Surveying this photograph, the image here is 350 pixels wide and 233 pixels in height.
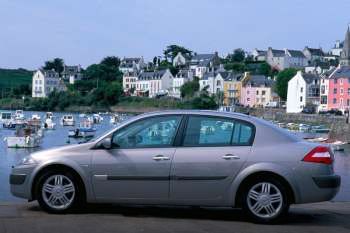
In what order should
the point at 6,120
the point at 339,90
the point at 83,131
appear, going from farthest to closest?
1. the point at 339,90
2. the point at 6,120
3. the point at 83,131

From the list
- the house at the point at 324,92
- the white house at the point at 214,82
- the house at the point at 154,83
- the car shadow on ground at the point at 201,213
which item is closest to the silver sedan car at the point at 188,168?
the car shadow on ground at the point at 201,213

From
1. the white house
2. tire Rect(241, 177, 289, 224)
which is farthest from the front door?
the white house

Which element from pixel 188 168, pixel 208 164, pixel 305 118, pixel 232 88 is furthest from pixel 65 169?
pixel 232 88

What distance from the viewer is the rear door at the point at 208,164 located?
916 centimetres

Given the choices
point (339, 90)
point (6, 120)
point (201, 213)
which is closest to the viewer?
point (201, 213)

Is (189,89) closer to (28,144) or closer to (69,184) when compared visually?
(28,144)

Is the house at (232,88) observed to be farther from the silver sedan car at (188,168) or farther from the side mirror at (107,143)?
the side mirror at (107,143)

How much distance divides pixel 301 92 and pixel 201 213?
12709 centimetres

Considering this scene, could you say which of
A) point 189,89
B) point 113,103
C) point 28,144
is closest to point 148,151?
point 28,144

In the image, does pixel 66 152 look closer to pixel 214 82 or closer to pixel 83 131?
pixel 83 131

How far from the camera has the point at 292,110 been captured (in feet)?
439

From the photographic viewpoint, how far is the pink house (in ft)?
404

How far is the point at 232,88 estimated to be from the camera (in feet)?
533

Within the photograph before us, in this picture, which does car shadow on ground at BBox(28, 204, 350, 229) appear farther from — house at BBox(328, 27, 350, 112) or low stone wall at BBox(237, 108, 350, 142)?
house at BBox(328, 27, 350, 112)
